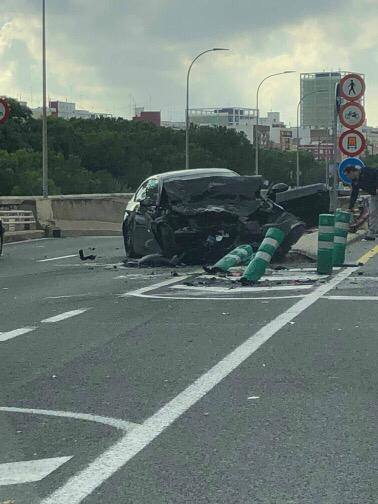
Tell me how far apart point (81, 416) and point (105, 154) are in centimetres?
10212

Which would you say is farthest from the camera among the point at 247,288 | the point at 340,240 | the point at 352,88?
the point at 352,88

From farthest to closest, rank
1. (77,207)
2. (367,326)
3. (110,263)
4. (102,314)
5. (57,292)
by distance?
(77,207)
(110,263)
(57,292)
(102,314)
(367,326)

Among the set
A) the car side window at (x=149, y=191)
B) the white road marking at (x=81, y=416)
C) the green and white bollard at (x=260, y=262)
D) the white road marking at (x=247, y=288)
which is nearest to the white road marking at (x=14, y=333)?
the white road marking at (x=81, y=416)

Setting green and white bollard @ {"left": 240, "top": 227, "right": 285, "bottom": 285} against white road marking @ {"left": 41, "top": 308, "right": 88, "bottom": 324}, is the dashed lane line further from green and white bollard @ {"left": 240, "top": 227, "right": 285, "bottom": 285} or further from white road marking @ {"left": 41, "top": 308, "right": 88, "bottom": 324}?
green and white bollard @ {"left": 240, "top": 227, "right": 285, "bottom": 285}

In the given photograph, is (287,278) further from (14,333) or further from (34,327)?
(14,333)

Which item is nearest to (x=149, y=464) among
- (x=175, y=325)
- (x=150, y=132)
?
(x=175, y=325)

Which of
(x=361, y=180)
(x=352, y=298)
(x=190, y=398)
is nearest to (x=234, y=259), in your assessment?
(x=352, y=298)

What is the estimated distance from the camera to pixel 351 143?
65.8 feet

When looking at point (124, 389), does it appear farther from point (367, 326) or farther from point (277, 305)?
point (277, 305)

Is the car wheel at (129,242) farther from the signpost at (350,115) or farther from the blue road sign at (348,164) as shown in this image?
the blue road sign at (348,164)

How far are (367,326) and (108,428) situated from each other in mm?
4619

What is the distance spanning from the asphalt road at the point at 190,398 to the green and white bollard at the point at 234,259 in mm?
2694

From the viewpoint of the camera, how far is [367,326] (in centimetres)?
991

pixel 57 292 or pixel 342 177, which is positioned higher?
pixel 342 177
